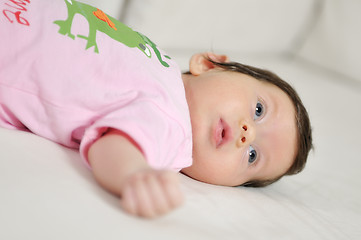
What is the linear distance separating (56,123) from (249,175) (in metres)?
0.46

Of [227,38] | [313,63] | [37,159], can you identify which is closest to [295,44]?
[313,63]

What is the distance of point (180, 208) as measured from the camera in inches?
29.7

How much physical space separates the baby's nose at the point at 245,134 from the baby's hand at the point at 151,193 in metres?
0.38

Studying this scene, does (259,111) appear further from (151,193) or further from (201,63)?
(151,193)

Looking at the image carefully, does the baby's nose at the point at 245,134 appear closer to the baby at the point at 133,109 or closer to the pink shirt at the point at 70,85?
the baby at the point at 133,109

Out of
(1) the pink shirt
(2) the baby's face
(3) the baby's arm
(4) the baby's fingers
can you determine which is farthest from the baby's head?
(4) the baby's fingers

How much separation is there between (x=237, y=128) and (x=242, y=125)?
0.04 feet

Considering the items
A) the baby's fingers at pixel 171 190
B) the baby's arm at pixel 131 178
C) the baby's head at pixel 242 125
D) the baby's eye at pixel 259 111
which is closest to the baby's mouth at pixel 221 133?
the baby's head at pixel 242 125

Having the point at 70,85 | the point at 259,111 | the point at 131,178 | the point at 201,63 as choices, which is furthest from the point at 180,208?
the point at 201,63

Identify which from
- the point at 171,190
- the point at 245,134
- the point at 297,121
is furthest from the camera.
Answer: the point at 297,121

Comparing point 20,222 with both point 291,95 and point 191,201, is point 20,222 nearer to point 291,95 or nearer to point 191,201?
point 191,201

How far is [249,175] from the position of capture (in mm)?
1105

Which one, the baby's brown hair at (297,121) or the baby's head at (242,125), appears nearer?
the baby's head at (242,125)

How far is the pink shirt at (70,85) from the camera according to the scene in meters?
0.85
